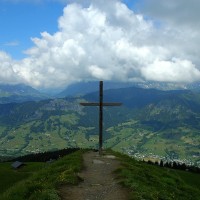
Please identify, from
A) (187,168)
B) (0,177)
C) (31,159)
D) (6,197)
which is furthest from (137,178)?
(31,159)

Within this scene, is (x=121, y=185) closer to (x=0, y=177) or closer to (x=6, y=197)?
(x=6, y=197)

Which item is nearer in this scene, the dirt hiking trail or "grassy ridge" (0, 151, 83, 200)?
"grassy ridge" (0, 151, 83, 200)

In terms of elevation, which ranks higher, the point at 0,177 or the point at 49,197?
the point at 49,197

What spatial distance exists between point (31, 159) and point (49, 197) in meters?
183

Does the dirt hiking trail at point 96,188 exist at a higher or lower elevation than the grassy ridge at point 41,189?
lower

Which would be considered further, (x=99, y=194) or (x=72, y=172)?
(x=72, y=172)

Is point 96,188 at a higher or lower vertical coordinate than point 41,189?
lower

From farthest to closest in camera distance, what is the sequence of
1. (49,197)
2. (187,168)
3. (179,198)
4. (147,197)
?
(187,168), (179,198), (147,197), (49,197)

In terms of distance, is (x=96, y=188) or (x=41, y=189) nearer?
(x=41, y=189)

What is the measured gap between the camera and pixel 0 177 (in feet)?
192

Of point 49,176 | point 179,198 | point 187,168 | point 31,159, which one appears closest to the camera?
point 179,198

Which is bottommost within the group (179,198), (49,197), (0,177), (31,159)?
(31,159)

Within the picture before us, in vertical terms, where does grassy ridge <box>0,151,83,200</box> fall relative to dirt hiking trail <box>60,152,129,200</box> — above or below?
above

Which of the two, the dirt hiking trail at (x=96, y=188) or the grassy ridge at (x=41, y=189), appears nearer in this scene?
the grassy ridge at (x=41, y=189)
